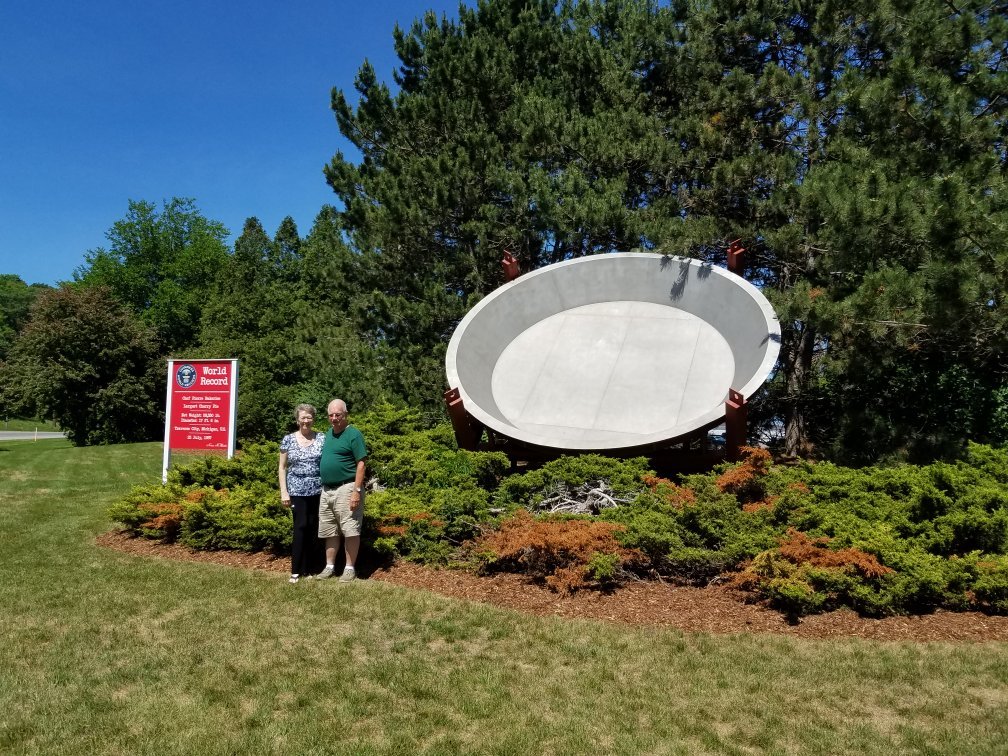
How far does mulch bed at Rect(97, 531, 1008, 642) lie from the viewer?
15.5 ft

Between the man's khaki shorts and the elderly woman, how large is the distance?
11 cm

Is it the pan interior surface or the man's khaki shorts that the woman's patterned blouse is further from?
the pan interior surface

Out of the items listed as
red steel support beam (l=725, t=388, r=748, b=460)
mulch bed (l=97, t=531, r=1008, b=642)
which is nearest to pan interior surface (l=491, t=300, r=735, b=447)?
red steel support beam (l=725, t=388, r=748, b=460)

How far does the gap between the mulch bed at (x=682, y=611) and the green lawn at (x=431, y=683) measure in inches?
8.7

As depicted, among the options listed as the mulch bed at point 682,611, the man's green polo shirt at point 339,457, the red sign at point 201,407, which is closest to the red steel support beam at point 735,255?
the mulch bed at point 682,611

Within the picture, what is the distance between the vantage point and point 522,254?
53.6 feet

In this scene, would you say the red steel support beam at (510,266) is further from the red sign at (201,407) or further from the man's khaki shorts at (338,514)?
the man's khaki shorts at (338,514)

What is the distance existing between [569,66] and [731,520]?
13677 mm

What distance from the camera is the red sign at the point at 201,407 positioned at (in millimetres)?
9289

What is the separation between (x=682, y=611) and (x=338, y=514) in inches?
113

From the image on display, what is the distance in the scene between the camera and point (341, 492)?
6.08 m

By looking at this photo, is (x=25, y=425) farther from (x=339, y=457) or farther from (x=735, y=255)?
(x=339, y=457)

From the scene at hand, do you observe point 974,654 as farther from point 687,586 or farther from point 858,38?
point 858,38

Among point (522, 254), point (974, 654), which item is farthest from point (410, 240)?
point (974, 654)
